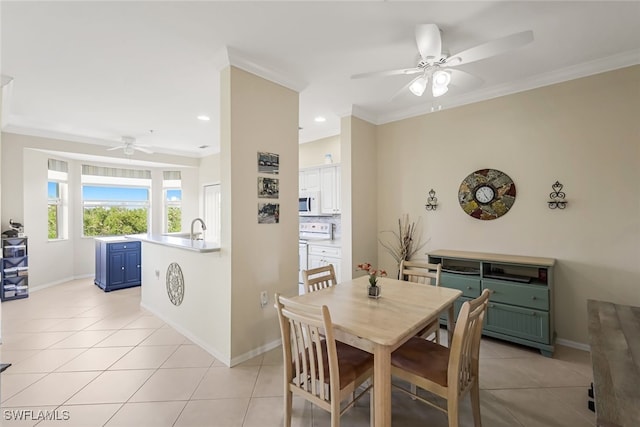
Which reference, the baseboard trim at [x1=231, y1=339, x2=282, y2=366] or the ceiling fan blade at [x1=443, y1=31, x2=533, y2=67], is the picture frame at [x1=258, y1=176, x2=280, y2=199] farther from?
the ceiling fan blade at [x1=443, y1=31, x2=533, y2=67]

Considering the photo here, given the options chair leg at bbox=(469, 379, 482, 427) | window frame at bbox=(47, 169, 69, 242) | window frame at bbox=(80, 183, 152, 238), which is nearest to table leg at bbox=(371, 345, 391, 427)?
chair leg at bbox=(469, 379, 482, 427)

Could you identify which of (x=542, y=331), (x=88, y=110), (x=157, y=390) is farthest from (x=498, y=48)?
(x=88, y=110)

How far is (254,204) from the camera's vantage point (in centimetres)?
270

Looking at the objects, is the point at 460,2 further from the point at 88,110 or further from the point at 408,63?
the point at 88,110

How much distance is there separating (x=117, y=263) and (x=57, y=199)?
1928mm

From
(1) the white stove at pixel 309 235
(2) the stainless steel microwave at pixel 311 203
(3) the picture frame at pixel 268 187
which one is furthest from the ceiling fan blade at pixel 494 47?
(1) the white stove at pixel 309 235

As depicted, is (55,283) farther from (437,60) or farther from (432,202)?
(437,60)

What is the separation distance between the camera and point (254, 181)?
8.86ft

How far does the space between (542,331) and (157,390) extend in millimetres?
3381

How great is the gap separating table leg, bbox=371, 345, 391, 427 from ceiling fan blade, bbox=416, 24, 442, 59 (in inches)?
81.6

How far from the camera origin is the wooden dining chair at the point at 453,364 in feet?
4.86

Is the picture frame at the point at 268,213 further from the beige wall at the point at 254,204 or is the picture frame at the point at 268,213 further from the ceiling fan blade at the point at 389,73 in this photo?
the ceiling fan blade at the point at 389,73

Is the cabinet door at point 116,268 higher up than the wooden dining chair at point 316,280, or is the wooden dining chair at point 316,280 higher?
the wooden dining chair at point 316,280

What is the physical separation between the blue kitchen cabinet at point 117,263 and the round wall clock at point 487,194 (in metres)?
5.60
